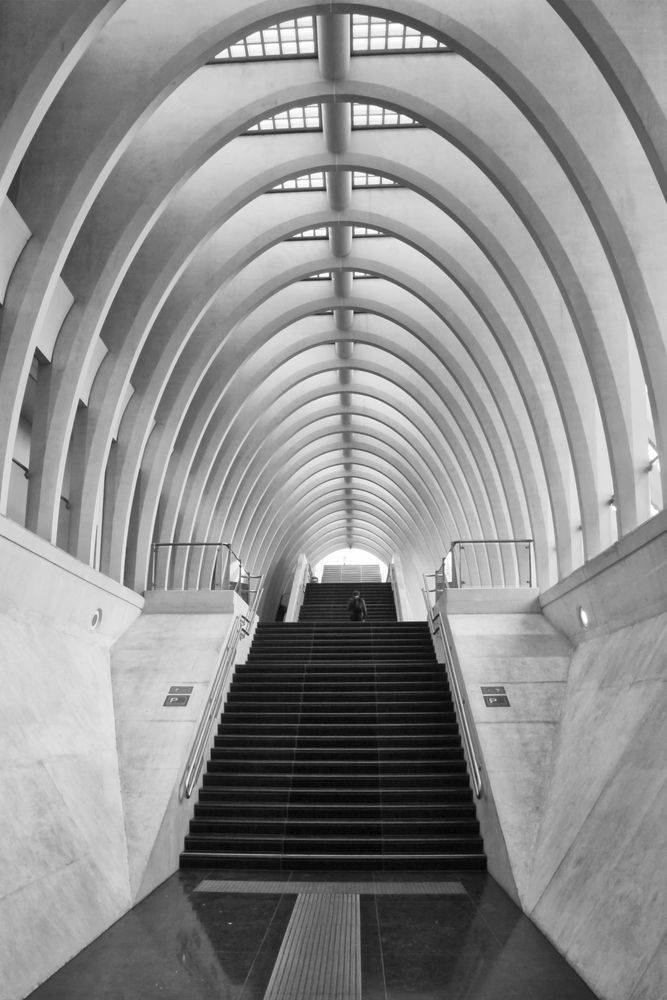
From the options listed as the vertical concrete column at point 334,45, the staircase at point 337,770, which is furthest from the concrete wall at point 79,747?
the vertical concrete column at point 334,45

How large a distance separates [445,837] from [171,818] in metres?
3.41

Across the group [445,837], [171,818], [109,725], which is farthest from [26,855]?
[445,837]

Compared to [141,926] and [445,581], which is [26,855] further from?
[445,581]

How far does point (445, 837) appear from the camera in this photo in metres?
11.0

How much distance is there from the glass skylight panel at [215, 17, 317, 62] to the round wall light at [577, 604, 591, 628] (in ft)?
33.0

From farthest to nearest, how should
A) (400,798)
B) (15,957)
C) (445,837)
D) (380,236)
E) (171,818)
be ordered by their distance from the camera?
(380,236)
(400,798)
(445,837)
(171,818)
(15,957)

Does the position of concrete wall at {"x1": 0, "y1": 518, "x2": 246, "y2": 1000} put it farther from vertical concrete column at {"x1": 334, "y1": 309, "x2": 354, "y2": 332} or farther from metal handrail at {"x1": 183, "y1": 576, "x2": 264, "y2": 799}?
vertical concrete column at {"x1": 334, "y1": 309, "x2": 354, "y2": 332}

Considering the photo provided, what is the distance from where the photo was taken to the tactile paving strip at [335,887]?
9.10 metres

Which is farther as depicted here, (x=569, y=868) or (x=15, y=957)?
(x=569, y=868)

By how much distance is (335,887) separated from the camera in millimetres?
9398

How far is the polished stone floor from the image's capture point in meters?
6.11

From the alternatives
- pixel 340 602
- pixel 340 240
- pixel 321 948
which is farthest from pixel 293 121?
pixel 340 602

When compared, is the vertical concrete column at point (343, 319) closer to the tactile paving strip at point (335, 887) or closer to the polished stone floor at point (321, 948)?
the tactile paving strip at point (335, 887)

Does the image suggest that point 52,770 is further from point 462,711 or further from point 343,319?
point 343,319
